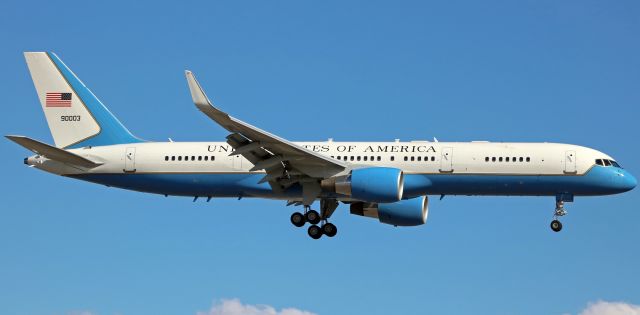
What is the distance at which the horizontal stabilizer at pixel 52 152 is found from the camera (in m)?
50.3

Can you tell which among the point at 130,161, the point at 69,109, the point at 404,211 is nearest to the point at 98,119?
the point at 69,109

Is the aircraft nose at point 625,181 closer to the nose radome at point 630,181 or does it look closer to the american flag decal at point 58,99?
the nose radome at point 630,181

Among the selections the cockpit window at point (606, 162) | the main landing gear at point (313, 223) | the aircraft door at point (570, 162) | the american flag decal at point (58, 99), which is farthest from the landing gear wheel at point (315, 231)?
the american flag decal at point (58, 99)

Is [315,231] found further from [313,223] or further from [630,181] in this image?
[630,181]

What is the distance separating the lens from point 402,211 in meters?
55.0

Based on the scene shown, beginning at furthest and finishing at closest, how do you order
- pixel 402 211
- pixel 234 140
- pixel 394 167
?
1. pixel 402 211
2. pixel 394 167
3. pixel 234 140

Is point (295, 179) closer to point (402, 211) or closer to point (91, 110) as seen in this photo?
point (402, 211)

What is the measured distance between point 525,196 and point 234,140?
13.6 m

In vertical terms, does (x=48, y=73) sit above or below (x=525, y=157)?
above

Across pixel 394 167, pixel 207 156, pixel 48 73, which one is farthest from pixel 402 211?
pixel 48 73

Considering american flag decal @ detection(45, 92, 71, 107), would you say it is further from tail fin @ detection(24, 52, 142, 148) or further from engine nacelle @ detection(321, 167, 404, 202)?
engine nacelle @ detection(321, 167, 404, 202)

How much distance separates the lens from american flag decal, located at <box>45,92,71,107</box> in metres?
57.3

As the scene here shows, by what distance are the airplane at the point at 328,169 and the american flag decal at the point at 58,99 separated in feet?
5.47

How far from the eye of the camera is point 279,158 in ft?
163
